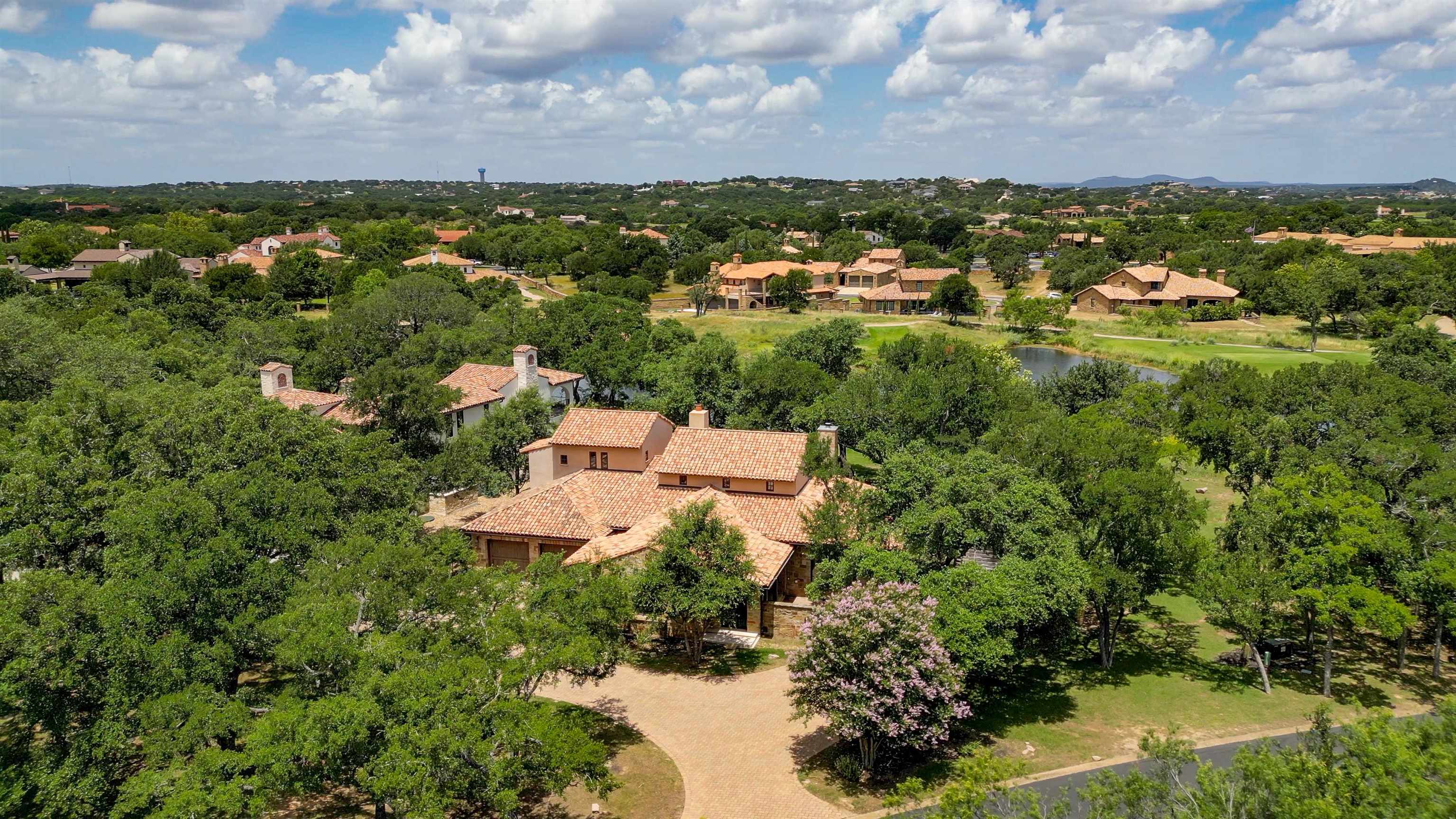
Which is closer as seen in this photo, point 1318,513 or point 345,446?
point 1318,513

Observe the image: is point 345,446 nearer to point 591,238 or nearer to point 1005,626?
point 1005,626

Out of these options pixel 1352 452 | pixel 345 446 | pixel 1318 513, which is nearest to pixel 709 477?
pixel 345 446

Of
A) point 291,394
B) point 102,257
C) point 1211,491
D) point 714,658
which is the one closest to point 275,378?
point 291,394

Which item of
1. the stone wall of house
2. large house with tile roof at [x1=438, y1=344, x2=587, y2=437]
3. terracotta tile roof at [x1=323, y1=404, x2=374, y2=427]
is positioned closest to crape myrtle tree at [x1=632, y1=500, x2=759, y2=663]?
the stone wall of house

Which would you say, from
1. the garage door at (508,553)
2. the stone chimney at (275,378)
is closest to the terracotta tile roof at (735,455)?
the garage door at (508,553)

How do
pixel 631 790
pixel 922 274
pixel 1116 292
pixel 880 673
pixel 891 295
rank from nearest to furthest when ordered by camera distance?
pixel 880 673
pixel 631 790
pixel 1116 292
pixel 891 295
pixel 922 274

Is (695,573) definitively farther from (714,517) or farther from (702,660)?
(702,660)

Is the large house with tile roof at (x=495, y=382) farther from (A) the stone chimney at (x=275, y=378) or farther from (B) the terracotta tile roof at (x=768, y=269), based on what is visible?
(B) the terracotta tile roof at (x=768, y=269)
